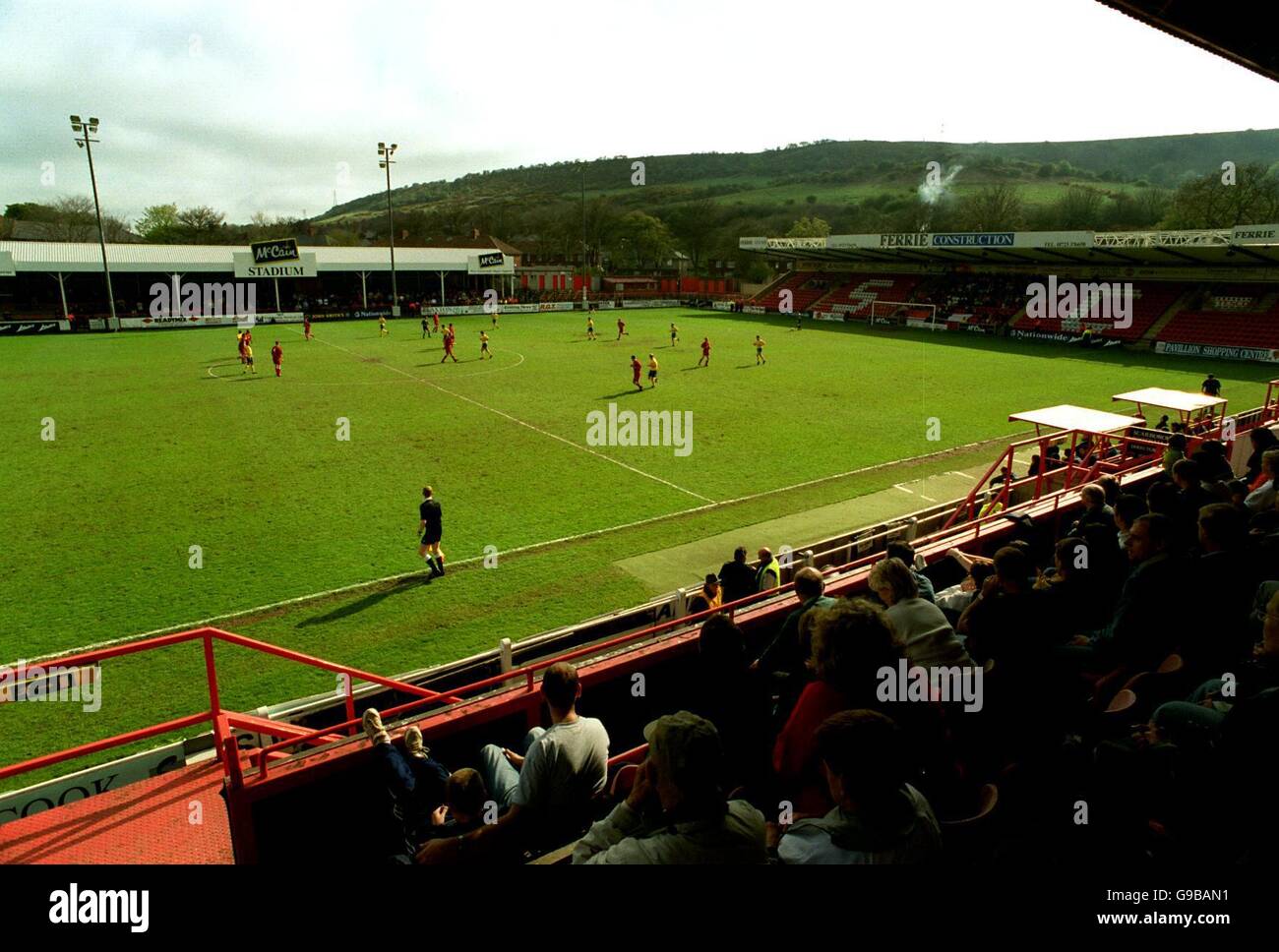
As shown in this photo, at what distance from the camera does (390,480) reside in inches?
691

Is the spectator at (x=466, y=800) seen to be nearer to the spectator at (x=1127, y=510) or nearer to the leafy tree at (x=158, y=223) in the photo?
the spectator at (x=1127, y=510)

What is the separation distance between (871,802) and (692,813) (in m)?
0.64

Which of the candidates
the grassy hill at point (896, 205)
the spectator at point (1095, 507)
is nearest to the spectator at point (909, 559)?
the spectator at point (1095, 507)

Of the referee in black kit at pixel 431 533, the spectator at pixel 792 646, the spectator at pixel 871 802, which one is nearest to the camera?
the spectator at pixel 871 802

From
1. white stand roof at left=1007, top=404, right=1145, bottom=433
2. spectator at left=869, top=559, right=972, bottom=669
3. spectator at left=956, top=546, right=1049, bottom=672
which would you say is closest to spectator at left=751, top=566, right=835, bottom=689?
spectator at left=869, top=559, right=972, bottom=669

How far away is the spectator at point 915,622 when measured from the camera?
4.67 m

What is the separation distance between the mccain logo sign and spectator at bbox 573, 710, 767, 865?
6239 cm

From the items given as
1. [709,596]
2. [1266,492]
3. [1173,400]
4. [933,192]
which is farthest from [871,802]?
[933,192]

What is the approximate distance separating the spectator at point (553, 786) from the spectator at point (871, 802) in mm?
1698

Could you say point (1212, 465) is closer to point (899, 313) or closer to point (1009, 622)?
point (1009, 622)

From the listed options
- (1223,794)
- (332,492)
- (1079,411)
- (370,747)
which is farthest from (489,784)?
(1079,411)

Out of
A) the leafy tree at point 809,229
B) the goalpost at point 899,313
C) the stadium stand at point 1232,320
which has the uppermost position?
the leafy tree at point 809,229
